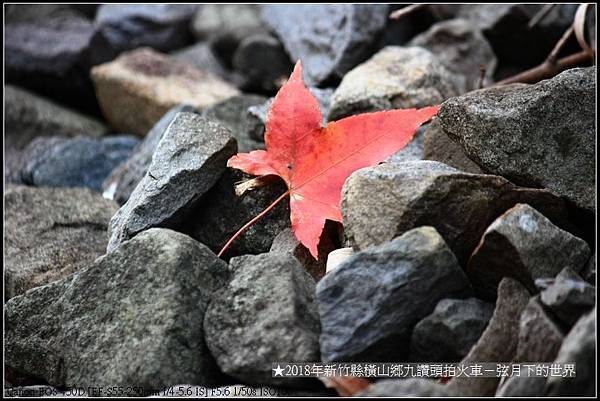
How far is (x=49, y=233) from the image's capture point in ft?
6.14

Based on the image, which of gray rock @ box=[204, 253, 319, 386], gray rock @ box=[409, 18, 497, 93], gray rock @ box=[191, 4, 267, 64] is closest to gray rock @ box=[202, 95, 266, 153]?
gray rock @ box=[409, 18, 497, 93]

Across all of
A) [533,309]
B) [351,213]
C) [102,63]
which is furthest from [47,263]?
[102,63]

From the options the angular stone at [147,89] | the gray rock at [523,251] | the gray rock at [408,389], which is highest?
the gray rock at [523,251]

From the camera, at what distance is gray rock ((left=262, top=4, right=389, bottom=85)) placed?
2752 millimetres

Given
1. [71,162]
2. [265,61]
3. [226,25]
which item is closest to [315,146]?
[71,162]

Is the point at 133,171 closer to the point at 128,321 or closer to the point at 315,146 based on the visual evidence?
the point at 315,146

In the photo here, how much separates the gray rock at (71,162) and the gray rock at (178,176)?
3.51 feet

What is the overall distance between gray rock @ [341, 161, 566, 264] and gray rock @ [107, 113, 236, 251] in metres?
0.32

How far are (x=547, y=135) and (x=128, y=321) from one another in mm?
809

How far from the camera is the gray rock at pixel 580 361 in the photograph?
3.14 ft

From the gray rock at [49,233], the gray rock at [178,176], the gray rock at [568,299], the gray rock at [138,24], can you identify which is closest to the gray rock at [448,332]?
the gray rock at [568,299]

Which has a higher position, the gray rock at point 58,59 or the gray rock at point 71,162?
the gray rock at point 58,59

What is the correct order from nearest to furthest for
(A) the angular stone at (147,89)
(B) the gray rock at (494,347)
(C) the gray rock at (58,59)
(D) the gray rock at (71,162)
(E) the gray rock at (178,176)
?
(B) the gray rock at (494,347) < (E) the gray rock at (178,176) < (D) the gray rock at (71,162) < (A) the angular stone at (147,89) < (C) the gray rock at (58,59)

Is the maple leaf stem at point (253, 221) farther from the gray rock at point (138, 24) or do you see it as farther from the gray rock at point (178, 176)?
the gray rock at point (138, 24)
